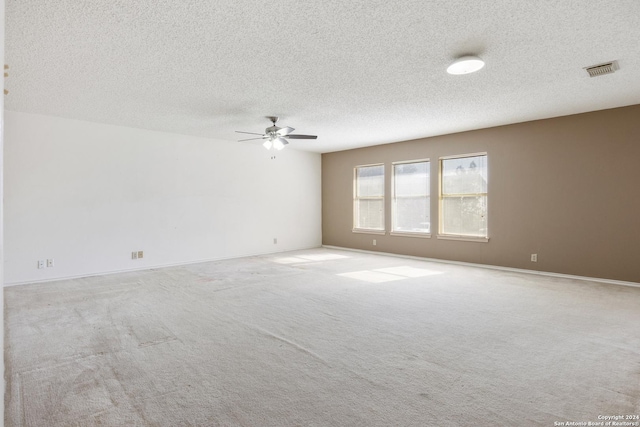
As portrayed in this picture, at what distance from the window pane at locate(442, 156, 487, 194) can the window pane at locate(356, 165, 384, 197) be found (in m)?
1.56

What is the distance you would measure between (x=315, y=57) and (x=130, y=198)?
4443 millimetres

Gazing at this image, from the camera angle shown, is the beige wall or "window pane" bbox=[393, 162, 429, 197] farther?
"window pane" bbox=[393, 162, 429, 197]

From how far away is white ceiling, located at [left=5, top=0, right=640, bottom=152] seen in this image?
2.58m

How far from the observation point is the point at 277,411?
202 cm

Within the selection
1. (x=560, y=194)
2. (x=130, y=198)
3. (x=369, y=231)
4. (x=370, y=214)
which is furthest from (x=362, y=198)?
(x=130, y=198)

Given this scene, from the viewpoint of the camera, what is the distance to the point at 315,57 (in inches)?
130

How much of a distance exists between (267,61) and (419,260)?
507 cm

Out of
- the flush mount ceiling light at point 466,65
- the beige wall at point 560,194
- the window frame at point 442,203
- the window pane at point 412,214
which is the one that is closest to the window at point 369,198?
the window pane at point 412,214

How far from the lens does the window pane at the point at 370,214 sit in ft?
26.3

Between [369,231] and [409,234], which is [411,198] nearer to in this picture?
[409,234]

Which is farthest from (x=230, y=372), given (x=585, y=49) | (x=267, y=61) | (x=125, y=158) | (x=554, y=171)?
(x=554, y=171)

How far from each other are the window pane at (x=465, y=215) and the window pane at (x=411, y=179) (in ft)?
1.88

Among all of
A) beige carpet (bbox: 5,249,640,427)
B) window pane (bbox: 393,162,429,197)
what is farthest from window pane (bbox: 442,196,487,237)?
beige carpet (bbox: 5,249,640,427)

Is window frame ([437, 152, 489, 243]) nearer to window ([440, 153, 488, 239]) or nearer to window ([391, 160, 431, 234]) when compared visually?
window ([440, 153, 488, 239])
